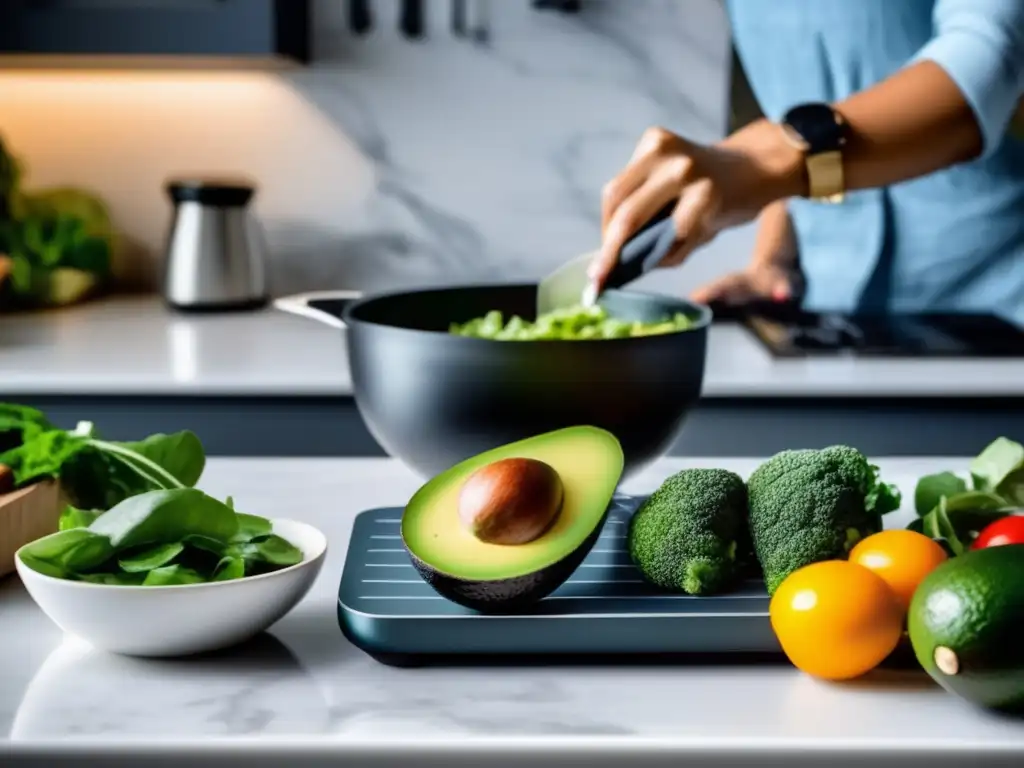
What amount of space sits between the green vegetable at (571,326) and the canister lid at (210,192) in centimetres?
117

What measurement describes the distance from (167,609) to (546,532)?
0.68ft

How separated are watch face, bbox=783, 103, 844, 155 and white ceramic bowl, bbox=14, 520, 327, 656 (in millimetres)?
1023

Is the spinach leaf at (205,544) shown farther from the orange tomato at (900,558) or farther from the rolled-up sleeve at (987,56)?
the rolled-up sleeve at (987,56)

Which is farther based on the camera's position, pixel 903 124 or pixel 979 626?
pixel 903 124

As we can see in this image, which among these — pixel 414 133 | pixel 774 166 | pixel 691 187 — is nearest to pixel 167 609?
pixel 691 187

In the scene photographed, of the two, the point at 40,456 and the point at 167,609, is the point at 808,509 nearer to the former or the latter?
the point at 167,609

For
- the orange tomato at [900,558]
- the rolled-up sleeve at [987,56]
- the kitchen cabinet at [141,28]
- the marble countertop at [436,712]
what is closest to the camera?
the marble countertop at [436,712]

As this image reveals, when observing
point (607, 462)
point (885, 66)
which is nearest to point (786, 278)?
point (885, 66)

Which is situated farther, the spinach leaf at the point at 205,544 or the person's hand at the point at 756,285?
the person's hand at the point at 756,285

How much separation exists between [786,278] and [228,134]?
1107 millimetres

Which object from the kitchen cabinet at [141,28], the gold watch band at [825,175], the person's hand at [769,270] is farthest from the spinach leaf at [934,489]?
the kitchen cabinet at [141,28]

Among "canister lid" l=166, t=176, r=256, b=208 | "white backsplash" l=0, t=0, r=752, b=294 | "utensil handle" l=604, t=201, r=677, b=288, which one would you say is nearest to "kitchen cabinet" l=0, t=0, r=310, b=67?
"canister lid" l=166, t=176, r=256, b=208

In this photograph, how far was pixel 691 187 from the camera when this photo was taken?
1.34m

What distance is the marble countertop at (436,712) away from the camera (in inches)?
22.8
